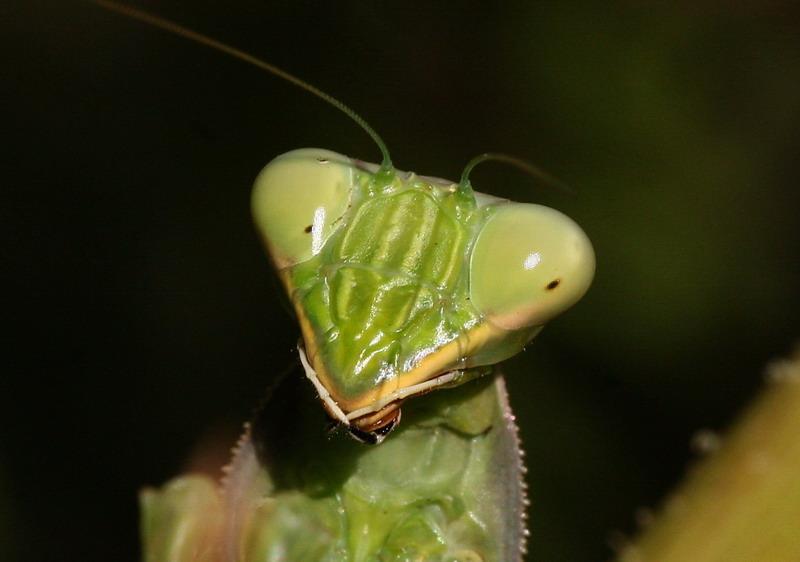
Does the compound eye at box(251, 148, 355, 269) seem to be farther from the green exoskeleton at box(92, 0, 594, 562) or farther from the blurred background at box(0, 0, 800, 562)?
the blurred background at box(0, 0, 800, 562)

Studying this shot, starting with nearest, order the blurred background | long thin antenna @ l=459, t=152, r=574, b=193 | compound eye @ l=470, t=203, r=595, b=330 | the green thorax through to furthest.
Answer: the green thorax < compound eye @ l=470, t=203, r=595, b=330 < long thin antenna @ l=459, t=152, r=574, b=193 < the blurred background

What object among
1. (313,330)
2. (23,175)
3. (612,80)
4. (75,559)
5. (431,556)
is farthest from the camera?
(23,175)

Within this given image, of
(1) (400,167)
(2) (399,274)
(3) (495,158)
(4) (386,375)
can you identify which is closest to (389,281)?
(2) (399,274)

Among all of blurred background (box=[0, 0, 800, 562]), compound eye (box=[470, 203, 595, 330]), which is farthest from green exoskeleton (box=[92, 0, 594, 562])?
blurred background (box=[0, 0, 800, 562])

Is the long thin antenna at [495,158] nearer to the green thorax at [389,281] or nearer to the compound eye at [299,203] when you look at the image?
the green thorax at [389,281]

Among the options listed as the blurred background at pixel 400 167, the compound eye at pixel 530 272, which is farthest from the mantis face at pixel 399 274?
the blurred background at pixel 400 167

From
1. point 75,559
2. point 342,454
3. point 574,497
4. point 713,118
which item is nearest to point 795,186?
point 713,118

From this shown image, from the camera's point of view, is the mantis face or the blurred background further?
the blurred background

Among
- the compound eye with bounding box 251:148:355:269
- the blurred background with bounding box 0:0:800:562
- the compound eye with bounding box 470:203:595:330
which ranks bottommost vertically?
the blurred background with bounding box 0:0:800:562

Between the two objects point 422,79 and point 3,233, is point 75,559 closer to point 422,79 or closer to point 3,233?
point 3,233
